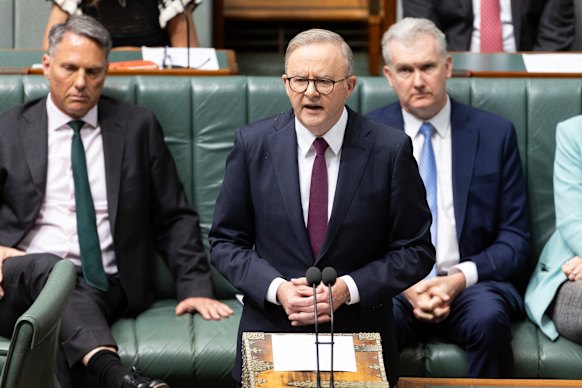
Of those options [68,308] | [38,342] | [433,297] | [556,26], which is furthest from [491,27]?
[38,342]

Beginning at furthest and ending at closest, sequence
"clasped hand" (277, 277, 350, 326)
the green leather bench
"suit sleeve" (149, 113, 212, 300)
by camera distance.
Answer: the green leather bench < "suit sleeve" (149, 113, 212, 300) < "clasped hand" (277, 277, 350, 326)

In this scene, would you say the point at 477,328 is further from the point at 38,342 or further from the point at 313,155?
the point at 38,342

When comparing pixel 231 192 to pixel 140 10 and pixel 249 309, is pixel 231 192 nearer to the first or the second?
pixel 249 309

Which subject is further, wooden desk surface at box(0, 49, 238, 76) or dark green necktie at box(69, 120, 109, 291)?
wooden desk surface at box(0, 49, 238, 76)

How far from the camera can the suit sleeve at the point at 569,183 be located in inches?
135

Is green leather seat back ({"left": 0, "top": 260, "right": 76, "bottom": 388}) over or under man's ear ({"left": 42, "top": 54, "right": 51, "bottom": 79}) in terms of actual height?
under

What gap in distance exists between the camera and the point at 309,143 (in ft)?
9.16

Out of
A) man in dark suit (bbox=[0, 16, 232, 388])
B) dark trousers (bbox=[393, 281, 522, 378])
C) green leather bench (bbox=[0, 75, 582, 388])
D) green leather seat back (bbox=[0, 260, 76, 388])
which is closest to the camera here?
green leather seat back (bbox=[0, 260, 76, 388])

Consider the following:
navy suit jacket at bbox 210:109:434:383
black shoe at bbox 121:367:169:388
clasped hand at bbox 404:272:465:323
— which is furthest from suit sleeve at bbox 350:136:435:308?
black shoe at bbox 121:367:169:388

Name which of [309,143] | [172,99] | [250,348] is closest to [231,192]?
[309,143]

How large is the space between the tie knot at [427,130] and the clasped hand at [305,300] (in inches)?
37.1

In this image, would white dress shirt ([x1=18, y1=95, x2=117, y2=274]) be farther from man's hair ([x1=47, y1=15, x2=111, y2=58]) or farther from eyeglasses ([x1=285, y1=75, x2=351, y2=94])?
eyeglasses ([x1=285, y1=75, x2=351, y2=94])

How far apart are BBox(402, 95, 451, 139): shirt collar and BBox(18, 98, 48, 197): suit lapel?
3.51 feet

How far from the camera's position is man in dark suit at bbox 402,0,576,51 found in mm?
4488
